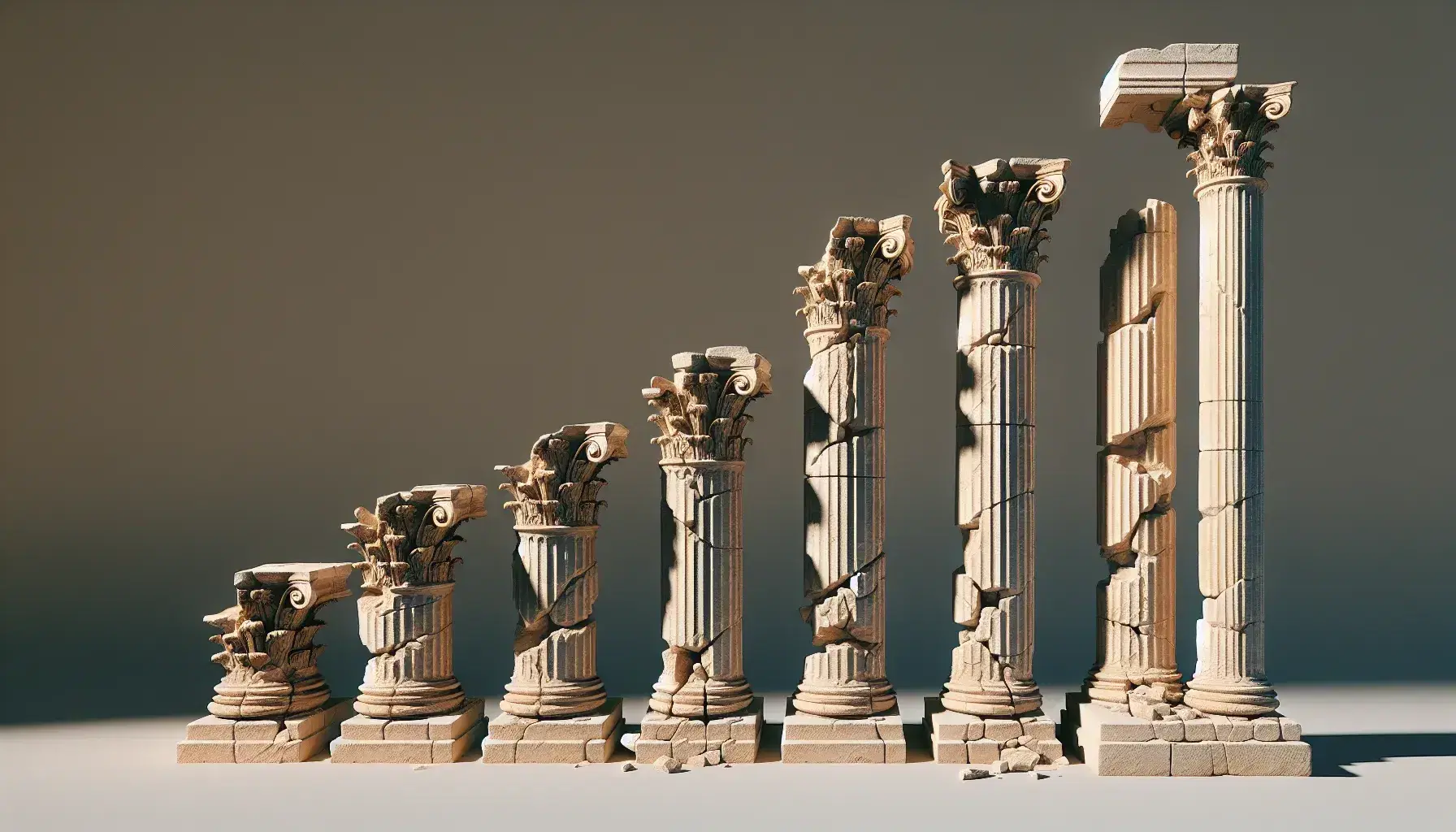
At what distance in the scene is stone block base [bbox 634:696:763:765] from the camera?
9750 mm

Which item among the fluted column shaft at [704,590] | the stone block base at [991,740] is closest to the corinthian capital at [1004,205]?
A: the fluted column shaft at [704,590]

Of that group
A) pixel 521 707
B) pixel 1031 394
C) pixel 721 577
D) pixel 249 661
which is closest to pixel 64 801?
pixel 249 661

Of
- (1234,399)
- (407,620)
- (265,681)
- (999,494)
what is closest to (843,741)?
(999,494)

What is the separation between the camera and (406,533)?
10102 mm

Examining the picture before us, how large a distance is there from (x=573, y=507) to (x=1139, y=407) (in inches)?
184

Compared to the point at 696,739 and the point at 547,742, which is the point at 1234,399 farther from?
the point at 547,742

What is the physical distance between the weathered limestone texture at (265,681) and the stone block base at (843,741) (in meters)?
3.97

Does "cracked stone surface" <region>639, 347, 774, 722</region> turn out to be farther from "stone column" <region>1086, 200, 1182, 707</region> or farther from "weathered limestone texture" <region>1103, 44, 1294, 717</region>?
"weathered limestone texture" <region>1103, 44, 1294, 717</region>

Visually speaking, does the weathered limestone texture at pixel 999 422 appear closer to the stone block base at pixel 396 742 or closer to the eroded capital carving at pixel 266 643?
the stone block base at pixel 396 742

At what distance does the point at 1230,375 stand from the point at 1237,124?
6.41ft

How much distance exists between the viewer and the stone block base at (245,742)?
9.90m

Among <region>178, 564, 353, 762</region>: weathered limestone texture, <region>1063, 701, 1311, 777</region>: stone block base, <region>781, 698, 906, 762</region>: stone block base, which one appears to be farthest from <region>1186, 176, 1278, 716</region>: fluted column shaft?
<region>178, 564, 353, 762</region>: weathered limestone texture

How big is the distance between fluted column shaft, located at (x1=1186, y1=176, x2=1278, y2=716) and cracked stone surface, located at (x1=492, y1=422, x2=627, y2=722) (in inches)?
186

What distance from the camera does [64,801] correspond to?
29.1 ft
